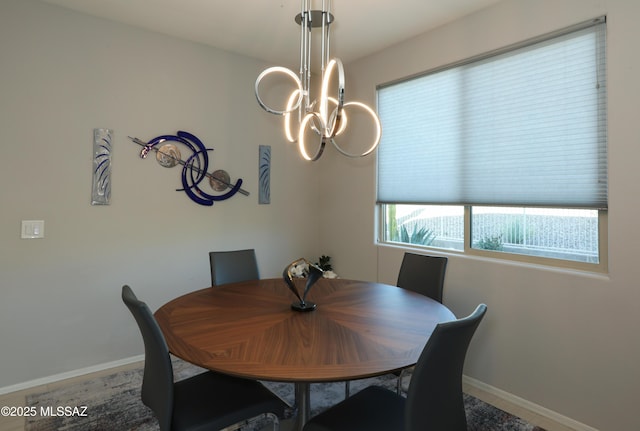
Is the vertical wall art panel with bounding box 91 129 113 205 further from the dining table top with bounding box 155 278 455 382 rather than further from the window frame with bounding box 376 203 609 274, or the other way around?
the window frame with bounding box 376 203 609 274

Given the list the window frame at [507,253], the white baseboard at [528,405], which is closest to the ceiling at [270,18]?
the window frame at [507,253]

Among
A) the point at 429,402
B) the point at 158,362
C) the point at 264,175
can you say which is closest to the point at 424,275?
the point at 429,402

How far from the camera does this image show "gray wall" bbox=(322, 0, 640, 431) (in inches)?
74.9

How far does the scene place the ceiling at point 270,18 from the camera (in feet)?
8.20

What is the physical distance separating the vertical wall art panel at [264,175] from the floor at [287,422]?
1954 mm

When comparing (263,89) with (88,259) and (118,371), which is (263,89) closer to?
(88,259)

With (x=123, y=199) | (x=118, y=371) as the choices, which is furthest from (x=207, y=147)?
(x=118, y=371)

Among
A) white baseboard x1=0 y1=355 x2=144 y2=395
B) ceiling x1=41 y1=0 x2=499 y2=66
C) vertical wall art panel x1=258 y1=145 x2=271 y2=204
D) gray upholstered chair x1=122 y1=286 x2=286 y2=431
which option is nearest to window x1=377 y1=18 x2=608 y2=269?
ceiling x1=41 y1=0 x2=499 y2=66

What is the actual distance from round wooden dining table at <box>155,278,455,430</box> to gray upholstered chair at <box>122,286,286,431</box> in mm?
89

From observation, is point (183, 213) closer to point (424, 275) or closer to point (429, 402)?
point (424, 275)

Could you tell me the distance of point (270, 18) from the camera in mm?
2697

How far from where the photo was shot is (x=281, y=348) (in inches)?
54.3

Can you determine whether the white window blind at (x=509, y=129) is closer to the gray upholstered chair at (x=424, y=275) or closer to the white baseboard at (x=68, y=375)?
the gray upholstered chair at (x=424, y=275)

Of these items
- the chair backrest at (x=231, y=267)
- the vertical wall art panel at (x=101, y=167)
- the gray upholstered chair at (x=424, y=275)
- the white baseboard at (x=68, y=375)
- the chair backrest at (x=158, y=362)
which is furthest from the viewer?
the vertical wall art panel at (x=101, y=167)
